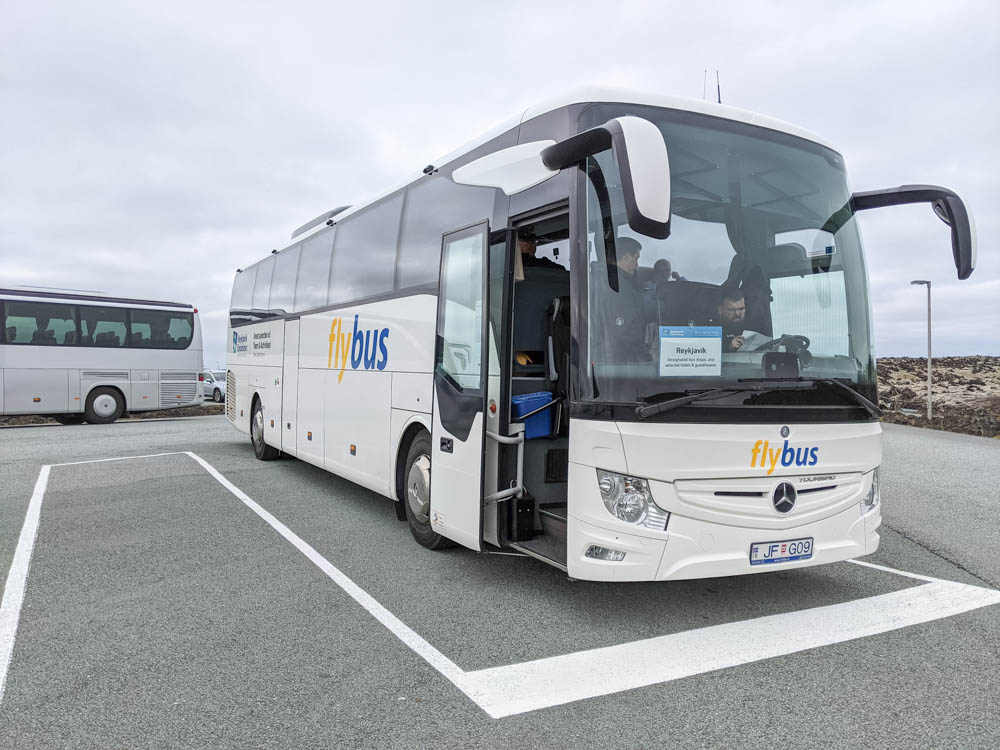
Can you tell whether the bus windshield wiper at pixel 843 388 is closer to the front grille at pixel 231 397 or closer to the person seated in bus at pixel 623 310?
the person seated in bus at pixel 623 310

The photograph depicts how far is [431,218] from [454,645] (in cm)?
377

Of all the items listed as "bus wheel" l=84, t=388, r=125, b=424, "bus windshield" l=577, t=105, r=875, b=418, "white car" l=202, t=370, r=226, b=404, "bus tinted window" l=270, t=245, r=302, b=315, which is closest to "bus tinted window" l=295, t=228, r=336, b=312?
"bus tinted window" l=270, t=245, r=302, b=315

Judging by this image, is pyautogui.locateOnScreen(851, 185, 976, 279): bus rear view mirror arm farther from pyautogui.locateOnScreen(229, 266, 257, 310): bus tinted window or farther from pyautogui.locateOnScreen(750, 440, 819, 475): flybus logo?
pyautogui.locateOnScreen(229, 266, 257, 310): bus tinted window

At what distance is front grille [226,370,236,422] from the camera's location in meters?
13.7

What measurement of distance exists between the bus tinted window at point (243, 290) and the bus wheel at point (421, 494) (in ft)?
24.2

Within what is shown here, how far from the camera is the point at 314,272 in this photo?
965 centimetres

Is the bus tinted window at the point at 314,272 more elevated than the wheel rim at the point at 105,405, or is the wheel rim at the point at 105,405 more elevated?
the bus tinted window at the point at 314,272

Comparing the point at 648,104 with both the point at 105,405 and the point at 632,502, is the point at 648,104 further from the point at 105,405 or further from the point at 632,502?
the point at 105,405

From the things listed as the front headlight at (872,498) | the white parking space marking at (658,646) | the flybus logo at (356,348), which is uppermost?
the flybus logo at (356,348)

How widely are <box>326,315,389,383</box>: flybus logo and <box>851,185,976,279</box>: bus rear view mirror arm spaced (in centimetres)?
425

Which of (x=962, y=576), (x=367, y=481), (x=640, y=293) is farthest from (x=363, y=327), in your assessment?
(x=962, y=576)

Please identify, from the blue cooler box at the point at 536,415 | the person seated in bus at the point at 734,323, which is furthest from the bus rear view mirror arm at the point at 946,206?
the blue cooler box at the point at 536,415

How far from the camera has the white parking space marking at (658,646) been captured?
368 centimetres

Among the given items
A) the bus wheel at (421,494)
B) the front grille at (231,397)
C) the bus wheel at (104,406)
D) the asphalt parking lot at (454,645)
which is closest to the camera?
the asphalt parking lot at (454,645)
